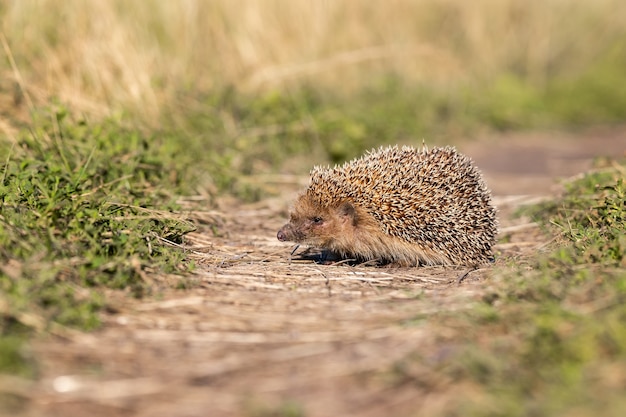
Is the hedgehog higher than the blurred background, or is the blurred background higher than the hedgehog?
the blurred background

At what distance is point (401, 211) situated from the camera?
19.3 ft

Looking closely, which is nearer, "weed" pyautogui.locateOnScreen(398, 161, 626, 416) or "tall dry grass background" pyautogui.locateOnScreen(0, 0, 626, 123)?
"weed" pyautogui.locateOnScreen(398, 161, 626, 416)

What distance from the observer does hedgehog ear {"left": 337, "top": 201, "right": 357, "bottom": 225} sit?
6.02 m

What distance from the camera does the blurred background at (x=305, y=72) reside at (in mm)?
7895

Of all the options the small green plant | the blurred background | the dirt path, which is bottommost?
the dirt path

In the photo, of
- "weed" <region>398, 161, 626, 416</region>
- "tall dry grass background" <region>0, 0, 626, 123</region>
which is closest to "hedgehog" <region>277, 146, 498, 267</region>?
"weed" <region>398, 161, 626, 416</region>

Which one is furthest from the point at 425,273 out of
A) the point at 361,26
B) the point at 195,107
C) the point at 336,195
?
the point at 361,26

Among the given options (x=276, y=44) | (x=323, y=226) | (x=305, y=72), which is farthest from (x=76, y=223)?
(x=276, y=44)

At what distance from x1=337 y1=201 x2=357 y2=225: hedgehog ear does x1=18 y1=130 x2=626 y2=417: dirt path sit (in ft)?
1.50

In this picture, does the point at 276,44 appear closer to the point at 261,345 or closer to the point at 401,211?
the point at 401,211

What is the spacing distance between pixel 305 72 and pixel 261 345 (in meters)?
6.73

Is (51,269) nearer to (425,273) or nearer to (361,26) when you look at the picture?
(425,273)

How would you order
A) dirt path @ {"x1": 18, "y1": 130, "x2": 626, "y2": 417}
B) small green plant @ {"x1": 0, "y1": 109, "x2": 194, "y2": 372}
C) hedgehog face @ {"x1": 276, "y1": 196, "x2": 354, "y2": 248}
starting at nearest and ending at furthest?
1. dirt path @ {"x1": 18, "y1": 130, "x2": 626, "y2": 417}
2. small green plant @ {"x1": 0, "y1": 109, "x2": 194, "y2": 372}
3. hedgehog face @ {"x1": 276, "y1": 196, "x2": 354, "y2": 248}

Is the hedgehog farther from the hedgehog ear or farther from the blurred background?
the blurred background
